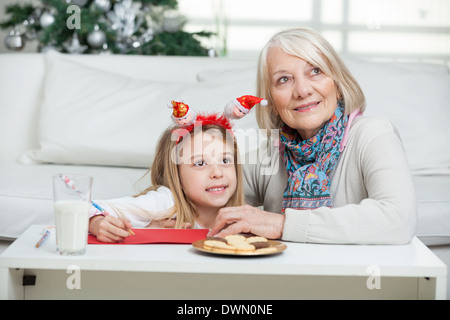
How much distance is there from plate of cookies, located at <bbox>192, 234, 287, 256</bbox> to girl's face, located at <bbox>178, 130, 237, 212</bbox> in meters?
0.34

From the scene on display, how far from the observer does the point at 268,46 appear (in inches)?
56.1

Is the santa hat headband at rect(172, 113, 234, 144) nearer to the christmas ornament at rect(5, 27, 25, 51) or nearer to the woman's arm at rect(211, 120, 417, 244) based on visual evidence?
the woman's arm at rect(211, 120, 417, 244)

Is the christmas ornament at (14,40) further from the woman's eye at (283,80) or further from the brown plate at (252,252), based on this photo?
the brown plate at (252,252)

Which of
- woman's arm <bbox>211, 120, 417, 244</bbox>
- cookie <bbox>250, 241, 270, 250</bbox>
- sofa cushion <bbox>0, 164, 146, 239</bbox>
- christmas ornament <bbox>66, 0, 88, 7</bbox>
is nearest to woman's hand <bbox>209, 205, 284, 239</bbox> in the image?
woman's arm <bbox>211, 120, 417, 244</bbox>

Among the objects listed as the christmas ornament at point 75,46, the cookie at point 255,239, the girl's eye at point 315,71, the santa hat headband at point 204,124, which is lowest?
the cookie at point 255,239

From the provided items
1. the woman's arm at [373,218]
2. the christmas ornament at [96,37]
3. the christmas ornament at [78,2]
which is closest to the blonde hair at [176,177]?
the woman's arm at [373,218]

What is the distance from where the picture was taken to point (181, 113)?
1.27 metres

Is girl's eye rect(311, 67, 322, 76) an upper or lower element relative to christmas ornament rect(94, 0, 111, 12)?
lower

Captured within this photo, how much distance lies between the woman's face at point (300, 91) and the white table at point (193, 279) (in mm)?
408

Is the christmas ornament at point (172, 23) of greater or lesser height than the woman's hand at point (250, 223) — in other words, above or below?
above

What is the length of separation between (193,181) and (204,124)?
16 centimetres

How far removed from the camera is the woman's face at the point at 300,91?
135cm

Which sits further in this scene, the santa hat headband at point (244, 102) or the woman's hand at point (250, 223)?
the santa hat headband at point (244, 102)

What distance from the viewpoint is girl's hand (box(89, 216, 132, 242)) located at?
1.07 meters
